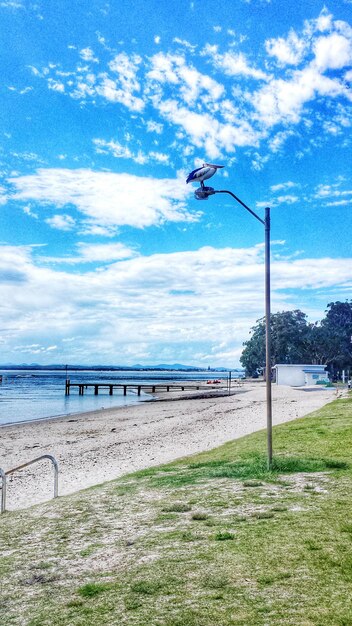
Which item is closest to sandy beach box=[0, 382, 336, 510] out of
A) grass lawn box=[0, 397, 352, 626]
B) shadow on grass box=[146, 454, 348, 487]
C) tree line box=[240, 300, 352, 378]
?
shadow on grass box=[146, 454, 348, 487]

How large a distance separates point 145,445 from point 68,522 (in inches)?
604

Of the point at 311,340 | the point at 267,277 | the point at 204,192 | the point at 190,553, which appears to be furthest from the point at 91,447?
the point at 311,340

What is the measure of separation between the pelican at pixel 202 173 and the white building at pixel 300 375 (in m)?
71.9

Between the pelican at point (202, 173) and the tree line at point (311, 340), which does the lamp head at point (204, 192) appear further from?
the tree line at point (311, 340)

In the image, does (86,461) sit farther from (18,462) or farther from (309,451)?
(309,451)

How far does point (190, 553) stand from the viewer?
647 cm

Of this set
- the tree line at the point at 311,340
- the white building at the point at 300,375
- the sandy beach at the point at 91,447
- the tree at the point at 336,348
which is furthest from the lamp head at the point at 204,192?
the tree at the point at 336,348

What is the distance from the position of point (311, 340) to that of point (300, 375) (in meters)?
24.9

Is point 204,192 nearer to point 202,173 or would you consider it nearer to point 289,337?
point 202,173

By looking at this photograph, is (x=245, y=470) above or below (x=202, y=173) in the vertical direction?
below

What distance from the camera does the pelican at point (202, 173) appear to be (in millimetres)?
10883

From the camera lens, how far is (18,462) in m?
22.0

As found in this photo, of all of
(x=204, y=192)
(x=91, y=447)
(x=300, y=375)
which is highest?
(x=204, y=192)

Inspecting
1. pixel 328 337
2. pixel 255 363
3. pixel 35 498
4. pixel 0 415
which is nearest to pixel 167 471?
pixel 35 498
